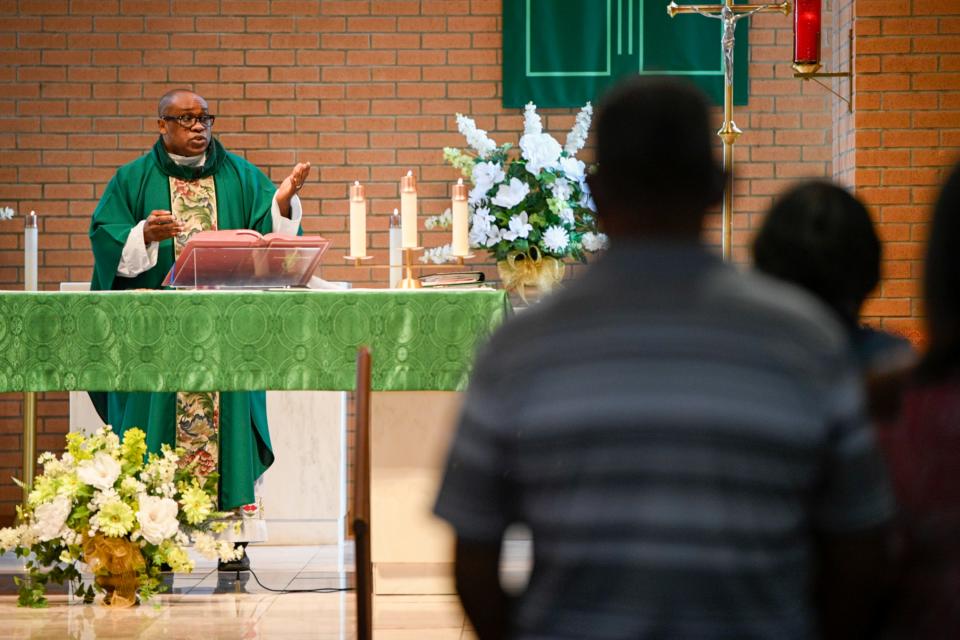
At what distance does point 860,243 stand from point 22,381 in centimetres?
345

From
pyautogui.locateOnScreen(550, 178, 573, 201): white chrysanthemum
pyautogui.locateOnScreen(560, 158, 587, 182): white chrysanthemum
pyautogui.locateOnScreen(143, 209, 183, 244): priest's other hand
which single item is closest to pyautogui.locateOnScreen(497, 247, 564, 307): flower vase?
pyautogui.locateOnScreen(550, 178, 573, 201): white chrysanthemum

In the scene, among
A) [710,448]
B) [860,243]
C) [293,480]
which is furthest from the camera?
[293,480]

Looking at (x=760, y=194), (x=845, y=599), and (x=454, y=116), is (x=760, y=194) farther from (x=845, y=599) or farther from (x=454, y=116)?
(x=845, y=599)

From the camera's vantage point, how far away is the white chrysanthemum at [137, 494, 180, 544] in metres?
4.92

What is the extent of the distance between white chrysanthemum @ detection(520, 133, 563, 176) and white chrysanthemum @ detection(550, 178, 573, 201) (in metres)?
0.08

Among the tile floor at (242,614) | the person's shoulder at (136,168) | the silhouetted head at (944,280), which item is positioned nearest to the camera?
the silhouetted head at (944,280)

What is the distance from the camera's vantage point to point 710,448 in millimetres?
1453

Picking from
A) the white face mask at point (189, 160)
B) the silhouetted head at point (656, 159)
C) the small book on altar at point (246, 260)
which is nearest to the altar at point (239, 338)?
the small book on altar at point (246, 260)

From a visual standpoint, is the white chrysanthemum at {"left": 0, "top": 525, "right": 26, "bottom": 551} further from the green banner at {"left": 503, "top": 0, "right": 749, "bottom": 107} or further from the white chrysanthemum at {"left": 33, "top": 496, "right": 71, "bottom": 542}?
the green banner at {"left": 503, "top": 0, "right": 749, "bottom": 107}

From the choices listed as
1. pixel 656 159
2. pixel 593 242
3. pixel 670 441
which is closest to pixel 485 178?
pixel 593 242

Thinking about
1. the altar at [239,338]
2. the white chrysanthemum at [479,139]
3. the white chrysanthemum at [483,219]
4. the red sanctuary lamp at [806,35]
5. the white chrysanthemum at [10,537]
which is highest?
the red sanctuary lamp at [806,35]

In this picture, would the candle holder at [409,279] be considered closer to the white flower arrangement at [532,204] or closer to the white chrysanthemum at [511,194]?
the white flower arrangement at [532,204]

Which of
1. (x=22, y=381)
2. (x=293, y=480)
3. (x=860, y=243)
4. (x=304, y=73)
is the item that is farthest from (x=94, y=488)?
(x=860, y=243)

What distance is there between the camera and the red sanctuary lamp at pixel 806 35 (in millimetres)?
5957
